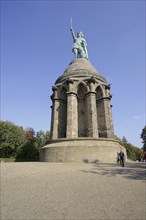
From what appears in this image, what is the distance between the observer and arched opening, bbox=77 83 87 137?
60.4 ft

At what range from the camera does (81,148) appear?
12.7 metres

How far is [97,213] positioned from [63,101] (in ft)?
55.1

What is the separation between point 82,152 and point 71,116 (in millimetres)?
4910

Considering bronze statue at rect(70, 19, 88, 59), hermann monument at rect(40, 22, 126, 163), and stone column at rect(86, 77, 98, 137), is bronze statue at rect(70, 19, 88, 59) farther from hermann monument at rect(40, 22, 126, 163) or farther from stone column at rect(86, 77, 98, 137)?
stone column at rect(86, 77, 98, 137)

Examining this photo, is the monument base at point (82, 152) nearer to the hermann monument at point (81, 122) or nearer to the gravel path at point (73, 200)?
the hermann monument at point (81, 122)

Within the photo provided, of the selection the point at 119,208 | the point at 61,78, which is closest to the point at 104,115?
the point at 61,78

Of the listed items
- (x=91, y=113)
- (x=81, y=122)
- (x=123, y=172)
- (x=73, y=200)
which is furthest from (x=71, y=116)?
(x=73, y=200)

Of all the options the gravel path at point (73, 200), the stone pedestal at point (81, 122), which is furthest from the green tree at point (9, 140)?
the gravel path at point (73, 200)

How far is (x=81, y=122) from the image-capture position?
18.8 meters

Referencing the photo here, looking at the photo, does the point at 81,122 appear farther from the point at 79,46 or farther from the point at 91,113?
the point at 79,46

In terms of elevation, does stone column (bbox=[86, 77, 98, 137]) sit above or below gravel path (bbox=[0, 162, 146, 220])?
above

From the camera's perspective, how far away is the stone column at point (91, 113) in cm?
1536

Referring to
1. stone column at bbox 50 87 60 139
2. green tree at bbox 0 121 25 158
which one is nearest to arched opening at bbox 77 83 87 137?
stone column at bbox 50 87 60 139

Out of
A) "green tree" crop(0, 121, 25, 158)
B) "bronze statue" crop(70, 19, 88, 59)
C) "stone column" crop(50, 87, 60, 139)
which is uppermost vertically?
"bronze statue" crop(70, 19, 88, 59)
